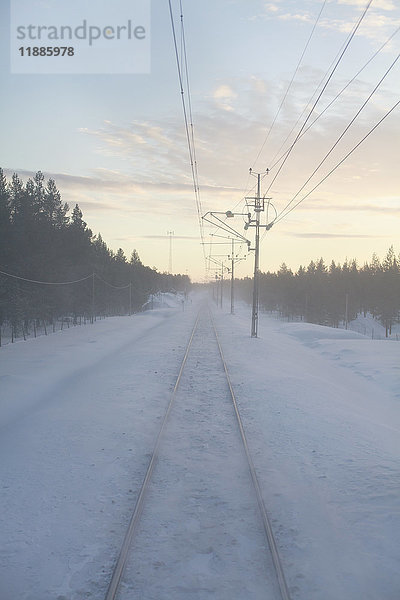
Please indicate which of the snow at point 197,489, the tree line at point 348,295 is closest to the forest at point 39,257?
the snow at point 197,489

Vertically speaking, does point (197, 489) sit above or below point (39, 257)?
below

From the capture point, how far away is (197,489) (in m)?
7.32

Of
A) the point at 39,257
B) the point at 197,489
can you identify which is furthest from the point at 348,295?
the point at 197,489

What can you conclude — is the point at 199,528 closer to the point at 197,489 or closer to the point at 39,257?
the point at 197,489

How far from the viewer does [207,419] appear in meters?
11.7

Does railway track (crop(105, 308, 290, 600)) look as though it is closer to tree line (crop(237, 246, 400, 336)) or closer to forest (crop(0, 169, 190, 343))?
forest (crop(0, 169, 190, 343))

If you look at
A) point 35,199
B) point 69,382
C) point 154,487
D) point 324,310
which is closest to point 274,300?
point 324,310

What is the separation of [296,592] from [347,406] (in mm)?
10295

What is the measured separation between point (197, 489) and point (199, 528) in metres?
1.24

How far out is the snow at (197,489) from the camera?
16.7 ft

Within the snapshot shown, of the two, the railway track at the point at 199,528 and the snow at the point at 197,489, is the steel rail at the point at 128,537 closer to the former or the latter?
the railway track at the point at 199,528

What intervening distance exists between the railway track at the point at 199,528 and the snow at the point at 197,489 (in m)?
0.02

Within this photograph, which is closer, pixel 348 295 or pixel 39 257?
pixel 39 257

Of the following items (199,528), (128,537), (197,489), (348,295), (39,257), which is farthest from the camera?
(348,295)
